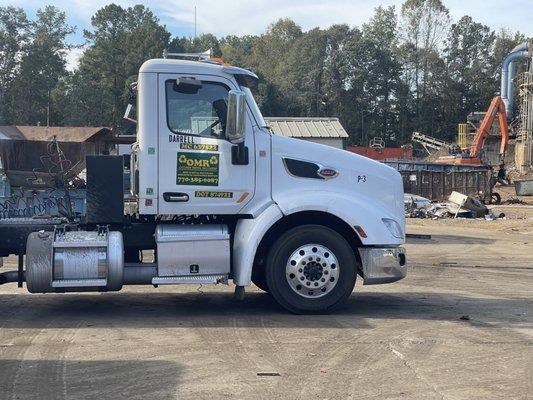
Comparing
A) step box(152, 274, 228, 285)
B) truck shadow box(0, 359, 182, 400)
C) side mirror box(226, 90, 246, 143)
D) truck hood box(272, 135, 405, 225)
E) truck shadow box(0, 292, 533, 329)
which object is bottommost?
truck shadow box(0, 292, 533, 329)

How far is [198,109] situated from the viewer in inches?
368

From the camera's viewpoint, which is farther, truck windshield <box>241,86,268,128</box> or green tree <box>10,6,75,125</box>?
green tree <box>10,6,75,125</box>

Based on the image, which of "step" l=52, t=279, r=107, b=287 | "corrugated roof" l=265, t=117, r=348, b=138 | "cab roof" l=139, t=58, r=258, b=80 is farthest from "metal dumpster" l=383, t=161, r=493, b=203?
"step" l=52, t=279, r=107, b=287

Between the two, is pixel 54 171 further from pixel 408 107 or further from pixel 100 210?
pixel 408 107

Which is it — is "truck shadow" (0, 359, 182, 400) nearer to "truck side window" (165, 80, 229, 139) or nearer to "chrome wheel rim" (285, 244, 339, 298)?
"chrome wheel rim" (285, 244, 339, 298)

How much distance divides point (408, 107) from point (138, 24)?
103 feet

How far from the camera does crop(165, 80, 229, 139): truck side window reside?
9.27m

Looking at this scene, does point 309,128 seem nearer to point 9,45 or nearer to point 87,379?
point 87,379

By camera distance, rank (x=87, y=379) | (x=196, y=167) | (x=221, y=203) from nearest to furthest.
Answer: (x=87, y=379) < (x=196, y=167) < (x=221, y=203)

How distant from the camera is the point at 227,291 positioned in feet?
38.8

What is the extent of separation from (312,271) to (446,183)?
104ft

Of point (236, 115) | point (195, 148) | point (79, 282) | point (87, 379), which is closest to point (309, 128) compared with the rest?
point (195, 148)

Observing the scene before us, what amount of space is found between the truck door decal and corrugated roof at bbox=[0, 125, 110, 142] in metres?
4.11

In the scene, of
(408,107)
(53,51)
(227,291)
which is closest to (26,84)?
(53,51)
